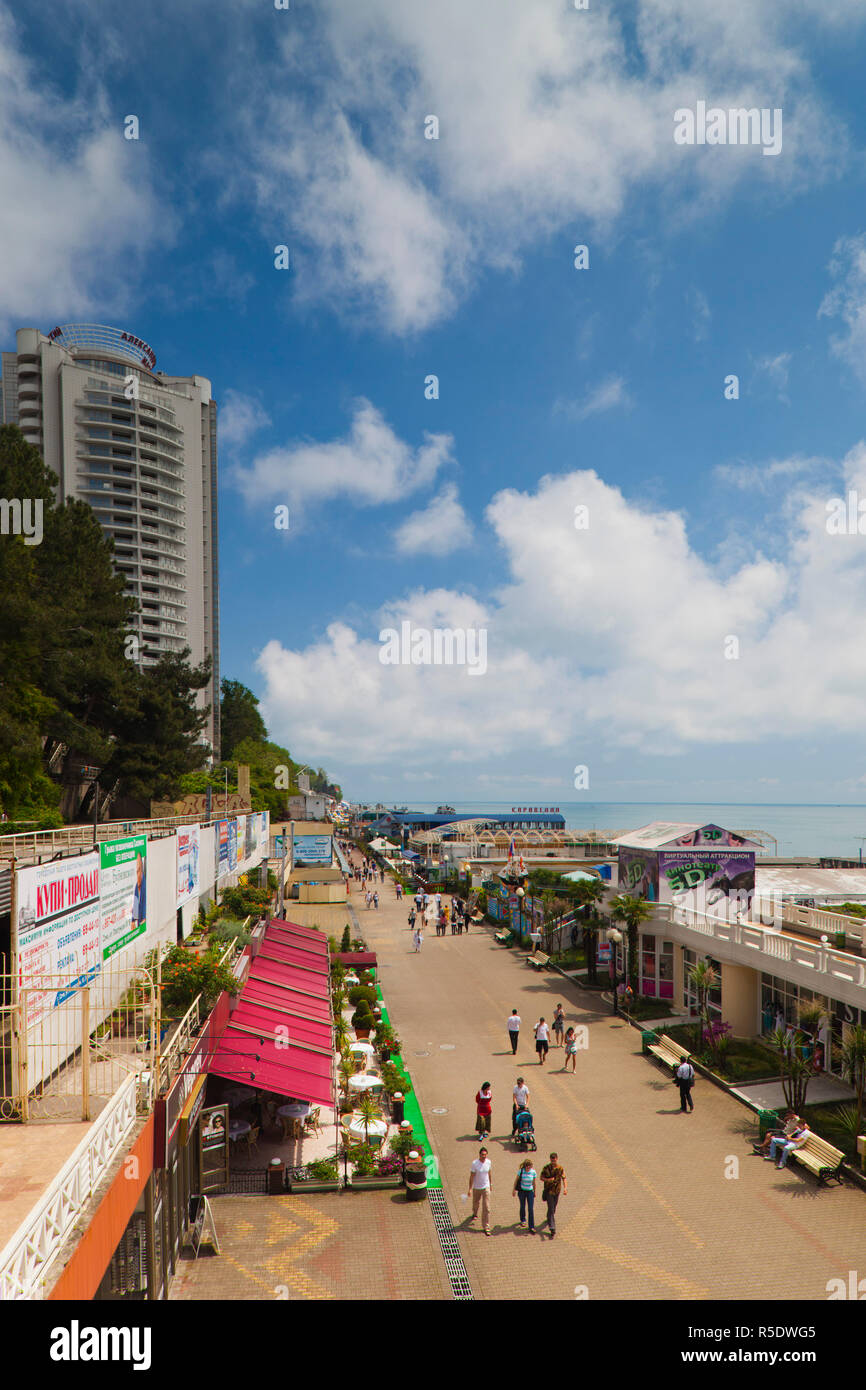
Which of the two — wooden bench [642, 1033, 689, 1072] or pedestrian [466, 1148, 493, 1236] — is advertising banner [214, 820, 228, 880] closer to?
wooden bench [642, 1033, 689, 1072]

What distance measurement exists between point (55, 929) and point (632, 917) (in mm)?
20744

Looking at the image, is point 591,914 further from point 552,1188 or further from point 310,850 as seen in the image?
point 310,850

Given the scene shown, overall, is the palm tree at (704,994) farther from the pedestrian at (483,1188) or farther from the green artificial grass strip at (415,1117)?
the pedestrian at (483,1188)

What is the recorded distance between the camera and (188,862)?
2488 centimetres

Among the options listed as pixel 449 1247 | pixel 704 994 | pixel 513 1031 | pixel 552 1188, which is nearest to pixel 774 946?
pixel 704 994

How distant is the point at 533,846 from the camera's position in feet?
255

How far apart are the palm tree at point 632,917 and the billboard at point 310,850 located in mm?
28449

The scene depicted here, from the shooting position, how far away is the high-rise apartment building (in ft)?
352

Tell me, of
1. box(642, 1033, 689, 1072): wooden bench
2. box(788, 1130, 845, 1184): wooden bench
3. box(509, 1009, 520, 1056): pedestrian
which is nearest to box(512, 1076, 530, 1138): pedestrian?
box(509, 1009, 520, 1056): pedestrian

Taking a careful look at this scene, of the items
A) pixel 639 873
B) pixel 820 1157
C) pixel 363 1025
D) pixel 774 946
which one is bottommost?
pixel 363 1025

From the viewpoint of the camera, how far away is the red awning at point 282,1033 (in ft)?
52.0

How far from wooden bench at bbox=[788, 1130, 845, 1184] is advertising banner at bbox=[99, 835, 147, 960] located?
1408 centimetres
